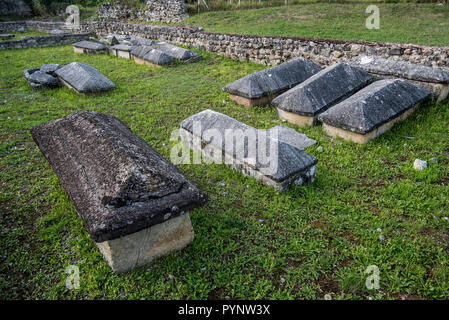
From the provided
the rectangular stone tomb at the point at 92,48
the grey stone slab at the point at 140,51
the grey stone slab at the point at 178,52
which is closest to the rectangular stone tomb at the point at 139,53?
the grey stone slab at the point at 140,51

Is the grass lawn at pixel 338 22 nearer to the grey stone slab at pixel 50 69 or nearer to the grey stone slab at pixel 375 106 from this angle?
the grey stone slab at pixel 375 106

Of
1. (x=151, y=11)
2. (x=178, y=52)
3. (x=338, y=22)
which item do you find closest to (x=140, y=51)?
(x=178, y=52)

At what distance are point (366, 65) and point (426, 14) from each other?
27.8 ft

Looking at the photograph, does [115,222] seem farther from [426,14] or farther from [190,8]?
[190,8]

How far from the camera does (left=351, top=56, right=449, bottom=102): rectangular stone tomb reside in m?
5.50

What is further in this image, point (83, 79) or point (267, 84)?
point (83, 79)

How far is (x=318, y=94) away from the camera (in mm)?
5445

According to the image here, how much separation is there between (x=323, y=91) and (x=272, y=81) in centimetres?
126

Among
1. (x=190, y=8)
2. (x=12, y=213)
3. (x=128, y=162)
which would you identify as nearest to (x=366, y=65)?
(x=128, y=162)

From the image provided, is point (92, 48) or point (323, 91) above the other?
point (92, 48)

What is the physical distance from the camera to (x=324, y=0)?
14.6m

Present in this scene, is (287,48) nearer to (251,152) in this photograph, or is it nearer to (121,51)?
(251,152)

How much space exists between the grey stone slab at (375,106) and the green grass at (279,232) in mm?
307

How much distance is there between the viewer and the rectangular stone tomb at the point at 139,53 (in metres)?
10.3
